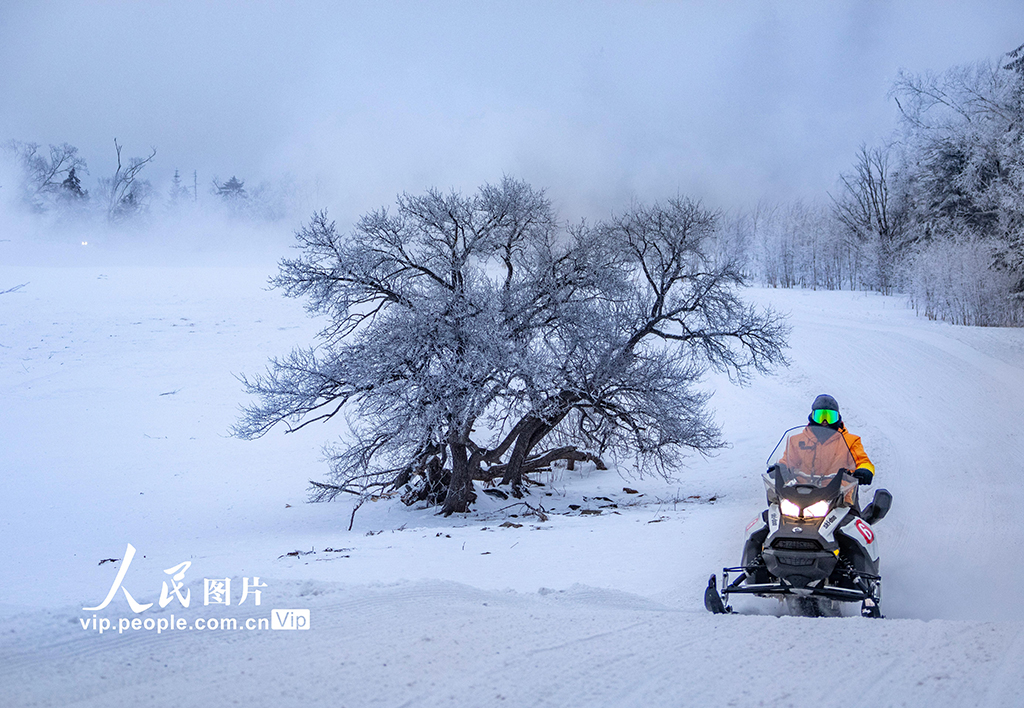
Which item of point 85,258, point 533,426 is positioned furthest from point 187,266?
point 533,426

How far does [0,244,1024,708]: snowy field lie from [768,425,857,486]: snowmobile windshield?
1215mm

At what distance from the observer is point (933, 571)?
7.09 m

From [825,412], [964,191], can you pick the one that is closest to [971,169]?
[964,191]

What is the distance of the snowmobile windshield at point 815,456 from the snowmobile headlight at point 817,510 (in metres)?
0.24

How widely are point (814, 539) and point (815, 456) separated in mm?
808

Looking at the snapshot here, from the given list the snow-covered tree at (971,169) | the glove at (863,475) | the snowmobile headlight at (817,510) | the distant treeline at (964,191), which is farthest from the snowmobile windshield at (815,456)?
the snow-covered tree at (971,169)

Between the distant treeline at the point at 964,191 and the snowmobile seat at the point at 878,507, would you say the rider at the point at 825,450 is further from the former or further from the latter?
the distant treeline at the point at 964,191

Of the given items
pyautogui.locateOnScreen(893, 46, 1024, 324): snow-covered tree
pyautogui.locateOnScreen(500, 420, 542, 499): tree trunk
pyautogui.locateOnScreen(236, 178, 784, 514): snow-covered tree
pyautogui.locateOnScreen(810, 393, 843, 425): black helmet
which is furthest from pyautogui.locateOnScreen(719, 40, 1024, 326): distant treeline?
pyautogui.locateOnScreen(810, 393, 843, 425): black helmet

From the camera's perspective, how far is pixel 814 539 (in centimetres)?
505

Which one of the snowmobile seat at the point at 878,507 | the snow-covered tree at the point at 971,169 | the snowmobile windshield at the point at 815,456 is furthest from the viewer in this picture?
the snow-covered tree at the point at 971,169

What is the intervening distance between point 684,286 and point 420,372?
626 cm

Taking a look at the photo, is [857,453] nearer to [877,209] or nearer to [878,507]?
[878,507]

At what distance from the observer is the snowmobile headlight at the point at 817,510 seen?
515 cm

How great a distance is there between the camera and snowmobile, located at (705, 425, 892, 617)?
16.5 feet
